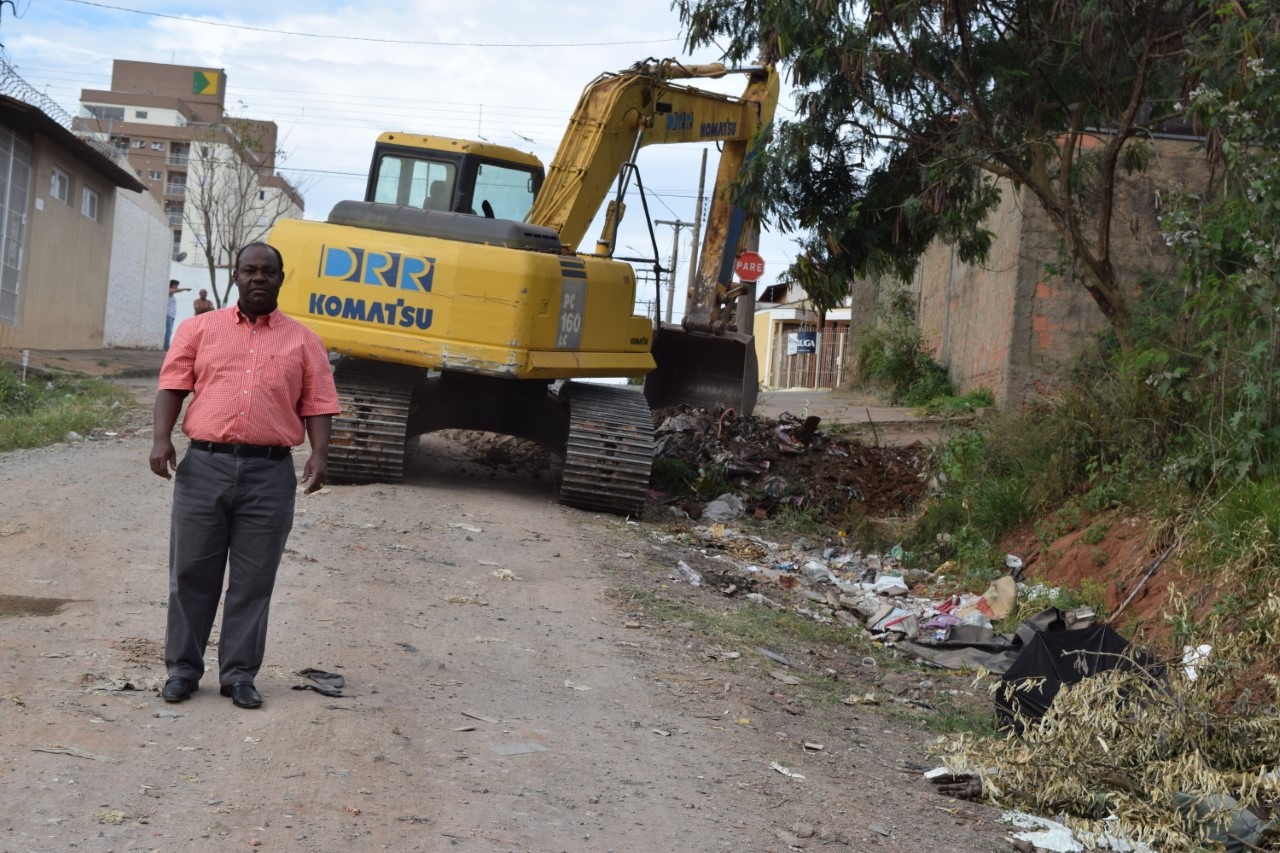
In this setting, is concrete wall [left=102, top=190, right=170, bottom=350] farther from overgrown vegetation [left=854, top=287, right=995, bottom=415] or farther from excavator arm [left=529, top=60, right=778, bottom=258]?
excavator arm [left=529, top=60, right=778, bottom=258]

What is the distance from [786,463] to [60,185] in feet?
65.3

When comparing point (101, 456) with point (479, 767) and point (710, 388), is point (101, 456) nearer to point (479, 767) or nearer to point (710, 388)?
point (710, 388)

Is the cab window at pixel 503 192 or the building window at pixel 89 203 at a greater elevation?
the building window at pixel 89 203

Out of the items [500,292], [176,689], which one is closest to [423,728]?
[176,689]

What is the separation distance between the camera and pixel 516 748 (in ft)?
16.5

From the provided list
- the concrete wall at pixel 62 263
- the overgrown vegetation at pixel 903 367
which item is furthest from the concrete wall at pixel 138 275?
the overgrown vegetation at pixel 903 367

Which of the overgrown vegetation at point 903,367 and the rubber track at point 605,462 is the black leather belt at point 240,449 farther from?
the overgrown vegetation at point 903,367

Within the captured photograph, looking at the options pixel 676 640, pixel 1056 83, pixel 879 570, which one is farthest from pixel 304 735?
pixel 1056 83

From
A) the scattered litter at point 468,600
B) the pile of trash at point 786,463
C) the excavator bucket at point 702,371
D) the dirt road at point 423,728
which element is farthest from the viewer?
the excavator bucket at point 702,371

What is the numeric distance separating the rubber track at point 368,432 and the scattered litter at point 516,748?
6197 mm

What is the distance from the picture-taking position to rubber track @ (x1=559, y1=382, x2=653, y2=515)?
11.4m

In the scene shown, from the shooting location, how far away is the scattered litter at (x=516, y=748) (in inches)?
195

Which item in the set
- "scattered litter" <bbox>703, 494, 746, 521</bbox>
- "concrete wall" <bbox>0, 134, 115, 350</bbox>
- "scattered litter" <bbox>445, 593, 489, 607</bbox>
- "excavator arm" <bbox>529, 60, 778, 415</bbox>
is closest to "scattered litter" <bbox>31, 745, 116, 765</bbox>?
"scattered litter" <bbox>445, 593, 489, 607</bbox>

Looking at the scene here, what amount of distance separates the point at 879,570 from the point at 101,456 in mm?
6895
